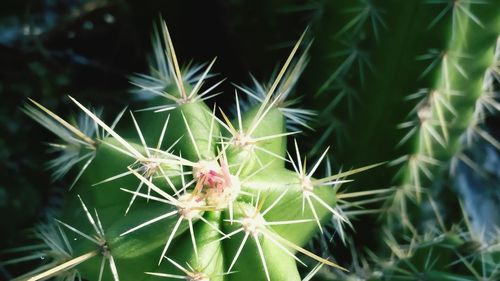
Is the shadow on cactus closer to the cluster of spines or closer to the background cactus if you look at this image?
the background cactus

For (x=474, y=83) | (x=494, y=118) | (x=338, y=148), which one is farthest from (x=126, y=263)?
(x=494, y=118)

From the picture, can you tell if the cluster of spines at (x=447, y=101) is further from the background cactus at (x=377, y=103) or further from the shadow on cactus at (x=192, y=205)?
the shadow on cactus at (x=192, y=205)

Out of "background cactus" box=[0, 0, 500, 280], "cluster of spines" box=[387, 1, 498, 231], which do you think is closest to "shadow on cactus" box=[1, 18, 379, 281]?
"background cactus" box=[0, 0, 500, 280]

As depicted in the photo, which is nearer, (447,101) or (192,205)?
(192,205)

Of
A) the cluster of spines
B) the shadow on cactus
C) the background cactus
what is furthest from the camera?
the cluster of spines

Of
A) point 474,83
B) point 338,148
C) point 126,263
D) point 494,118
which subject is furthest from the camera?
point 494,118

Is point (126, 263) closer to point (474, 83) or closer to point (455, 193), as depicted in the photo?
point (474, 83)

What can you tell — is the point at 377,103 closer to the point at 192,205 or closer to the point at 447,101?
the point at 447,101

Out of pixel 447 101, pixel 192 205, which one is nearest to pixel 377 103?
pixel 447 101
